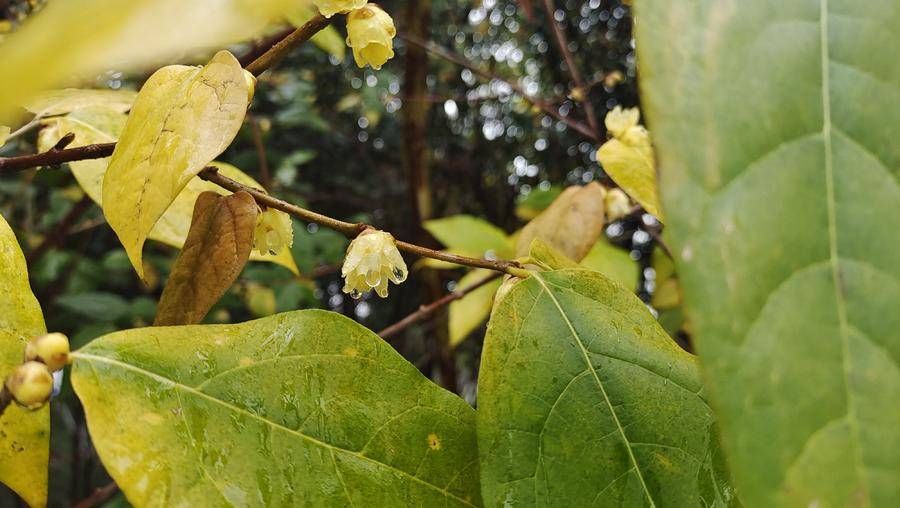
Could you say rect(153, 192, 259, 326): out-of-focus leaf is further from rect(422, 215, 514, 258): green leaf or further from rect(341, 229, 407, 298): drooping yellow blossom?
rect(422, 215, 514, 258): green leaf

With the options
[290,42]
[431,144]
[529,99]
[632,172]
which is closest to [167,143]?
[290,42]

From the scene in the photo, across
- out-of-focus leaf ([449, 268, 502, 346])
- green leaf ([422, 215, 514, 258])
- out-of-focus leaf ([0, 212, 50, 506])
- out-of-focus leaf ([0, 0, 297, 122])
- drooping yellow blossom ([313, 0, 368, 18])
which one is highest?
out-of-focus leaf ([0, 0, 297, 122])

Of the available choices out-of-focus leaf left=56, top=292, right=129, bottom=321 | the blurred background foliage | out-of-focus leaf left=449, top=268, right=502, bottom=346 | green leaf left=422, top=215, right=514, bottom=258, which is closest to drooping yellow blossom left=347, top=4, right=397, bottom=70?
out-of-focus leaf left=449, top=268, right=502, bottom=346

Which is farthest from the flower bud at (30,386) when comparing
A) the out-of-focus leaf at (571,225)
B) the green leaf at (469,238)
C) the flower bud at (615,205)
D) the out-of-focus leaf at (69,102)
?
the green leaf at (469,238)

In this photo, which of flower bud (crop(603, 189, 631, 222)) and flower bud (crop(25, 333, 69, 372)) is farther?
flower bud (crop(603, 189, 631, 222))

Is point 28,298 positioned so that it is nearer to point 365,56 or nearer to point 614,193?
point 365,56

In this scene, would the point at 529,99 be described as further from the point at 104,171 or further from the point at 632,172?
the point at 104,171
